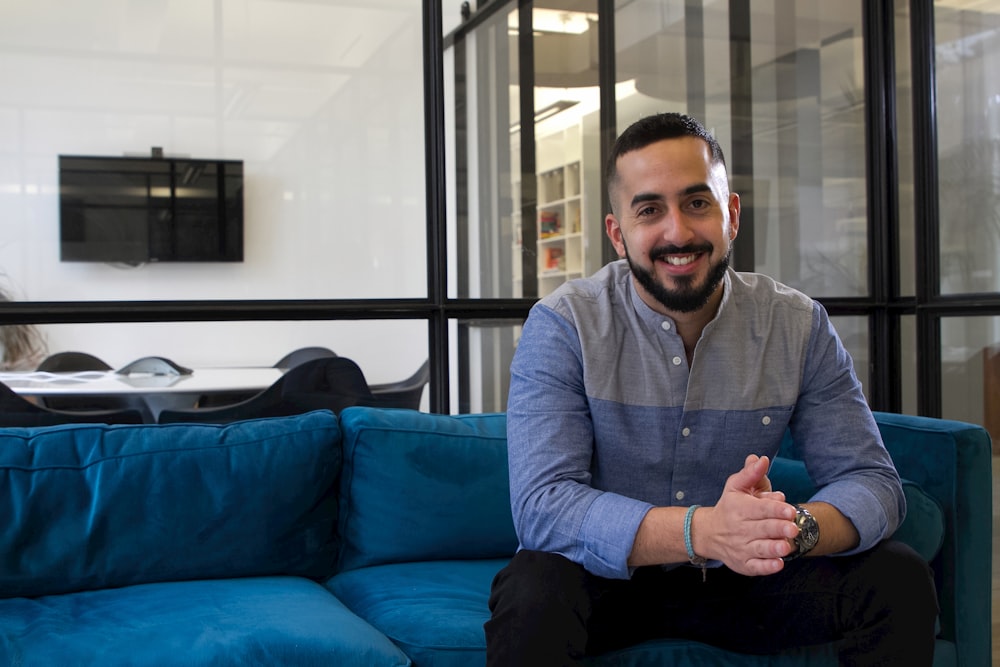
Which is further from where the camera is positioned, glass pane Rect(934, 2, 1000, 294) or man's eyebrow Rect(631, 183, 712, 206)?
glass pane Rect(934, 2, 1000, 294)

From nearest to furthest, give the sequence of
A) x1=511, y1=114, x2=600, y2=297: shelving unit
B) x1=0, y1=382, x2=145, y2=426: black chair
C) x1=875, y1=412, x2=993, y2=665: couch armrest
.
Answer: x1=875, y1=412, x2=993, y2=665: couch armrest
x1=0, y1=382, x2=145, y2=426: black chair
x1=511, y1=114, x2=600, y2=297: shelving unit

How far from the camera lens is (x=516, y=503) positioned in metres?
1.77

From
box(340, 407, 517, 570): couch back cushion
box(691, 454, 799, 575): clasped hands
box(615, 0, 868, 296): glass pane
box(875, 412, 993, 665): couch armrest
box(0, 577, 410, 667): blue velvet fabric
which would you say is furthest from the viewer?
box(615, 0, 868, 296): glass pane

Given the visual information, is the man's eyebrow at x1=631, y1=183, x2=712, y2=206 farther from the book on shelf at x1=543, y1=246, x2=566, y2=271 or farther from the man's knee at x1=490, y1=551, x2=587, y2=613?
the book on shelf at x1=543, y1=246, x2=566, y2=271

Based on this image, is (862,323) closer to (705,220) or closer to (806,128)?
(806,128)

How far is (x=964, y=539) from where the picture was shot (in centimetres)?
216

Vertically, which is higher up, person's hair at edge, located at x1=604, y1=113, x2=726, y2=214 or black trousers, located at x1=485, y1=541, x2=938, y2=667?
person's hair at edge, located at x1=604, y1=113, x2=726, y2=214

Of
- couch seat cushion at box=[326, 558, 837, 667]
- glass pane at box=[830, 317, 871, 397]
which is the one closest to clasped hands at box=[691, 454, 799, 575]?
couch seat cushion at box=[326, 558, 837, 667]

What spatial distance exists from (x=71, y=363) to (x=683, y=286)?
1.87 meters

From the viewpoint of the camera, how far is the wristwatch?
1652mm

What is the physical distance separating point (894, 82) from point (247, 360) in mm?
2592

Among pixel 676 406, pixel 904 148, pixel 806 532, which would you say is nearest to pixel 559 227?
pixel 904 148

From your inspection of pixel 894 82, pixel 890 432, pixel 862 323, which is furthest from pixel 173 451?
pixel 894 82

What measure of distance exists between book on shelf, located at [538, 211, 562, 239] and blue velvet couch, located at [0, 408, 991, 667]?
3.34 ft
